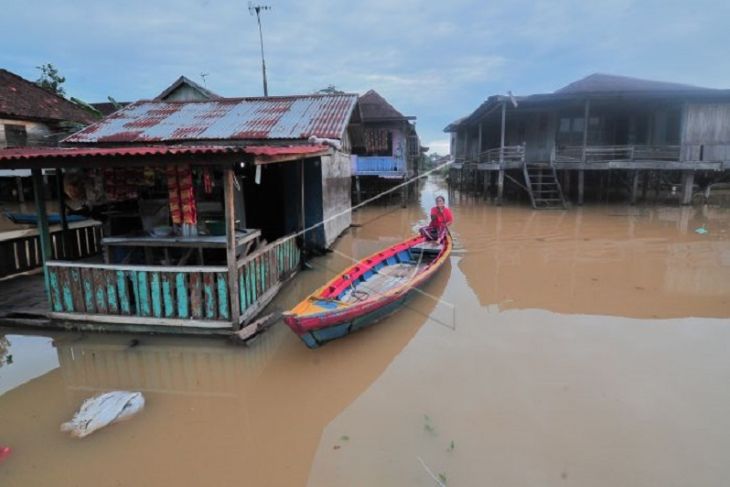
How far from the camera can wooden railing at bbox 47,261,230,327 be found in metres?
5.80

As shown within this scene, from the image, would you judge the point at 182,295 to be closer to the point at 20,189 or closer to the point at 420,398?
the point at 420,398

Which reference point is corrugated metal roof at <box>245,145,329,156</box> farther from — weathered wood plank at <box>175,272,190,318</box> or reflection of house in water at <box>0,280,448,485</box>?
reflection of house in water at <box>0,280,448,485</box>

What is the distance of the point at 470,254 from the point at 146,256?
7.75 m

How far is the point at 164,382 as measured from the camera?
5039 millimetres

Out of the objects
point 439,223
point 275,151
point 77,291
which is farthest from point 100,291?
point 439,223

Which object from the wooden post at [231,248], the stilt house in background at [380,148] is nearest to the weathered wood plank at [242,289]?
the wooden post at [231,248]

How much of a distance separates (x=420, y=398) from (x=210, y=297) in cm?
304

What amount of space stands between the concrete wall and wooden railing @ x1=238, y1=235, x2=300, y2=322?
2.62m

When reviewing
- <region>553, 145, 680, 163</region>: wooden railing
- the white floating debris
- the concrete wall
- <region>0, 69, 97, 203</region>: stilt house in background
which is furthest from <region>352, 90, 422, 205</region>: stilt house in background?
the white floating debris

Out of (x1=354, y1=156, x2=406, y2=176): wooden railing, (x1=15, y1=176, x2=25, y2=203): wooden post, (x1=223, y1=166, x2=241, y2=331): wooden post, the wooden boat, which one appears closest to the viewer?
the wooden boat

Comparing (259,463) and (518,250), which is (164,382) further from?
(518,250)

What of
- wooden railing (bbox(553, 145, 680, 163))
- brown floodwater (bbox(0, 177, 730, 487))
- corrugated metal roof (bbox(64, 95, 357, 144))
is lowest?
brown floodwater (bbox(0, 177, 730, 487))

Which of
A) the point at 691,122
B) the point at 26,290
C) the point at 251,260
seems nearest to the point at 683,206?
the point at 691,122

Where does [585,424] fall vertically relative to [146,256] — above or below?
below
